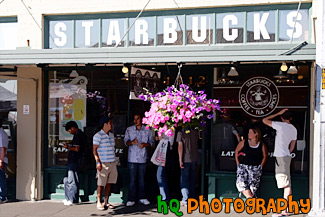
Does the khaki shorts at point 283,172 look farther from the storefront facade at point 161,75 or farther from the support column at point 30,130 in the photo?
the support column at point 30,130

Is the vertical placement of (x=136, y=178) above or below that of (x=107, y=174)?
below

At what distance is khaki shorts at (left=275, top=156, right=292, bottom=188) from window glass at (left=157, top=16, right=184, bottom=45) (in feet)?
9.85

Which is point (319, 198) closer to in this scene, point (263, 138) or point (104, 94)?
point (263, 138)

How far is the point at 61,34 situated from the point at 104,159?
9.53 ft

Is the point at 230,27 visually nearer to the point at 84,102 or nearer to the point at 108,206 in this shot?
the point at 84,102

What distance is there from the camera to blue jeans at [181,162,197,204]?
8781 millimetres

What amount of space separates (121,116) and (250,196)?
3.09 metres

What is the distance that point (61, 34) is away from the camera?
9602 mm

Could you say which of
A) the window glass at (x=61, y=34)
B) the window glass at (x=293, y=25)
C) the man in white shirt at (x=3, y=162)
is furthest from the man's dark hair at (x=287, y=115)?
the man in white shirt at (x=3, y=162)

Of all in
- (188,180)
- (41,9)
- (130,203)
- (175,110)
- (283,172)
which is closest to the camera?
(175,110)

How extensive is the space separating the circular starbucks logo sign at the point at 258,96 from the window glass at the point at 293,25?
910 millimetres

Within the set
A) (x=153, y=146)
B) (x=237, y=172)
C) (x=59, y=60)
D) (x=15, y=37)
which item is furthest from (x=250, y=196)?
(x=15, y=37)

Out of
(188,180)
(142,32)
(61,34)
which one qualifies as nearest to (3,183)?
(61,34)

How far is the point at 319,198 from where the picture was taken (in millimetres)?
7086
